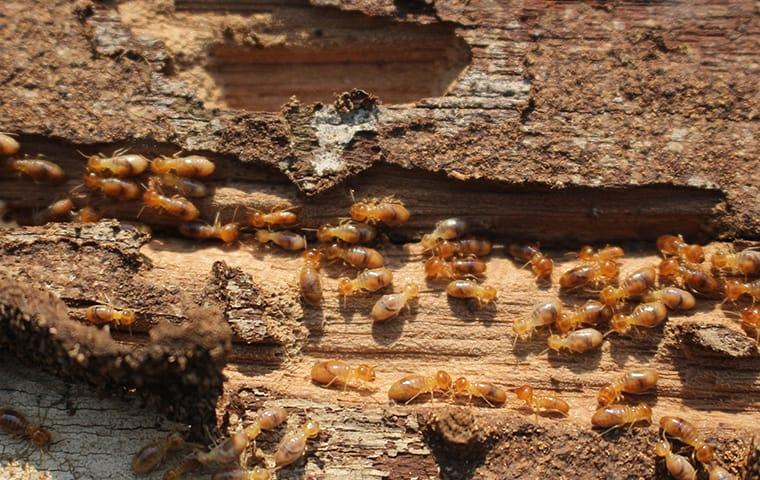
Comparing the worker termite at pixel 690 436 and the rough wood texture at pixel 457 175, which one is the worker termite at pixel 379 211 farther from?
the worker termite at pixel 690 436

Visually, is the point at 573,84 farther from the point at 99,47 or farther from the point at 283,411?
the point at 99,47

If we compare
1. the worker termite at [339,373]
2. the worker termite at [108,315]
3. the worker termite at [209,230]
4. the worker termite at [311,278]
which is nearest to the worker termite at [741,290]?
the worker termite at [339,373]

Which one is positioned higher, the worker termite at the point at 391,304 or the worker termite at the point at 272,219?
the worker termite at the point at 272,219

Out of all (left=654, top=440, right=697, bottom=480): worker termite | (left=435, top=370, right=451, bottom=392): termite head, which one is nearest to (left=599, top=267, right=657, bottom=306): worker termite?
(left=654, top=440, right=697, bottom=480): worker termite

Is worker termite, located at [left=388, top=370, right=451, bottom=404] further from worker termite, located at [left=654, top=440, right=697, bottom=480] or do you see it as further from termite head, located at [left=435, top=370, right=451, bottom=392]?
worker termite, located at [left=654, top=440, right=697, bottom=480]

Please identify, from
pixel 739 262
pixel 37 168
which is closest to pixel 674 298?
pixel 739 262

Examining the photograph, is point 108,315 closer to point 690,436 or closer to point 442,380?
point 442,380
